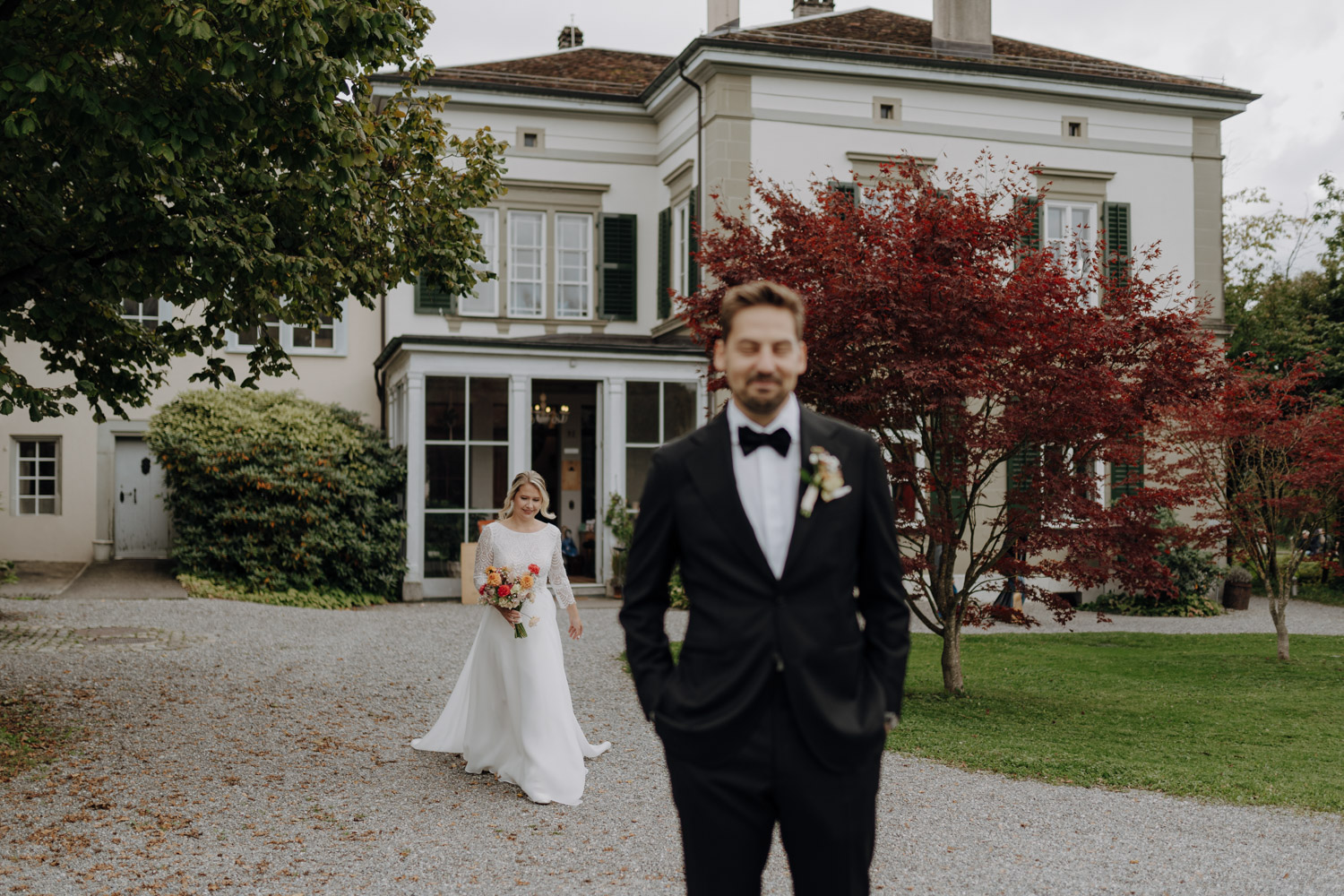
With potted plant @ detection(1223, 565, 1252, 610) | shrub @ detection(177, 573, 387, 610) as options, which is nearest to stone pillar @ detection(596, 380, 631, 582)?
shrub @ detection(177, 573, 387, 610)

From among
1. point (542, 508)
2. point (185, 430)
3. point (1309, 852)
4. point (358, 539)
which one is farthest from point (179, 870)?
point (185, 430)

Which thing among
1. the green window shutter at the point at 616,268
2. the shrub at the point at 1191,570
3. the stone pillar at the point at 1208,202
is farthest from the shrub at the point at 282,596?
the stone pillar at the point at 1208,202

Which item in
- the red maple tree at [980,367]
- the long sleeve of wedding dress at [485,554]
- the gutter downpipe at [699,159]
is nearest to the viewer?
the long sleeve of wedding dress at [485,554]

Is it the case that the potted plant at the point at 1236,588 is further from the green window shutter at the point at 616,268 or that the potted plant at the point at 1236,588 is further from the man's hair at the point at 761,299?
the man's hair at the point at 761,299

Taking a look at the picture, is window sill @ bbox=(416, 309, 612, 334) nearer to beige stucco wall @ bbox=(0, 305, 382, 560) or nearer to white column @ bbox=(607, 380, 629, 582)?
beige stucco wall @ bbox=(0, 305, 382, 560)

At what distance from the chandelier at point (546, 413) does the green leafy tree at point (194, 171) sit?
36.0ft

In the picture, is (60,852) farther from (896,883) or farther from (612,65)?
(612,65)

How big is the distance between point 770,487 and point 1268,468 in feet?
44.2

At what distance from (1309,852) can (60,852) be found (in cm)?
625

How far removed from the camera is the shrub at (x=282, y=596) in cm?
1745

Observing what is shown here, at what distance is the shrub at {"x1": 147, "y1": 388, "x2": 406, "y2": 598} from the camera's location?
17.8 metres

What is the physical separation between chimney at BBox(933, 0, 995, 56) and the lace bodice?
16.0m

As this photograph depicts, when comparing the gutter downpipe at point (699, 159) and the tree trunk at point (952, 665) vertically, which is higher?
the gutter downpipe at point (699, 159)

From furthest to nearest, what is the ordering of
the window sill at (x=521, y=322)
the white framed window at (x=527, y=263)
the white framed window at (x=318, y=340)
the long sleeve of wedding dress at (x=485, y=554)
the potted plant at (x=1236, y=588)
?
the white framed window at (x=318, y=340), the white framed window at (x=527, y=263), the window sill at (x=521, y=322), the potted plant at (x=1236, y=588), the long sleeve of wedding dress at (x=485, y=554)
